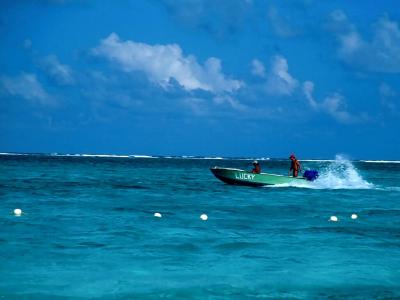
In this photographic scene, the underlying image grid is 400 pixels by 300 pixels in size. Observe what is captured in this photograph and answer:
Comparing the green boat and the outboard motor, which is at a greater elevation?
the outboard motor

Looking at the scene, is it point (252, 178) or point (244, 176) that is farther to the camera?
point (244, 176)

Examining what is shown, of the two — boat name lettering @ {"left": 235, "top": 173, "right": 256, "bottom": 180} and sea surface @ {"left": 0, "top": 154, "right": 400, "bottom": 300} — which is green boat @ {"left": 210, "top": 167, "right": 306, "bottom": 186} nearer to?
boat name lettering @ {"left": 235, "top": 173, "right": 256, "bottom": 180}

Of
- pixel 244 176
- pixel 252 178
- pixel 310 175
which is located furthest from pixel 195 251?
pixel 310 175

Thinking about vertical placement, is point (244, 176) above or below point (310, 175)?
below

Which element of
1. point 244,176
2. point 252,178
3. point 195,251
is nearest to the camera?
point 195,251

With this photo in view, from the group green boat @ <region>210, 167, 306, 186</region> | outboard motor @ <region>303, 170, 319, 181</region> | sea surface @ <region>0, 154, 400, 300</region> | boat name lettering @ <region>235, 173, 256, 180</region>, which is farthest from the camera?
outboard motor @ <region>303, 170, 319, 181</region>

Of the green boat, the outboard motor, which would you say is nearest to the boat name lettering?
the green boat

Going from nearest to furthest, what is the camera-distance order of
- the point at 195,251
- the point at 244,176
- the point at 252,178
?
1. the point at 195,251
2. the point at 252,178
3. the point at 244,176

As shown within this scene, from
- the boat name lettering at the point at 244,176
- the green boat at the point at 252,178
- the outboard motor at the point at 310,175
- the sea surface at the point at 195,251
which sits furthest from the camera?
the outboard motor at the point at 310,175

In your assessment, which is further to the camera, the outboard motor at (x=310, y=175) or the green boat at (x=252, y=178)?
the outboard motor at (x=310, y=175)

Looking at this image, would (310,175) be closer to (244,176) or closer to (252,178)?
(252,178)

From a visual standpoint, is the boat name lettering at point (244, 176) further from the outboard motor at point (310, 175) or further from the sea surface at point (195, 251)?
the sea surface at point (195, 251)

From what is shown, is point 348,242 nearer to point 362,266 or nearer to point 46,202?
point 362,266

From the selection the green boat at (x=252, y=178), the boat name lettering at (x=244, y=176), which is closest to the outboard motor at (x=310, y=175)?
the green boat at (x=252, y=178)
